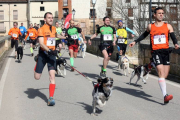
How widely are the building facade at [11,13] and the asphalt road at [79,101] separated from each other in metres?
74.6

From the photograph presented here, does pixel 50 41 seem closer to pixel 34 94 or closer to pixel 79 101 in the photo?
pixel 79 101

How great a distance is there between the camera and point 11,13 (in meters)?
84.8

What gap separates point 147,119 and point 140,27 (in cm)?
2799

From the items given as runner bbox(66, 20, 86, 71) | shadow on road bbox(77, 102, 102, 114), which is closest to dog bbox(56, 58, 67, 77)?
runner bbox(66, 20, 86, 71)

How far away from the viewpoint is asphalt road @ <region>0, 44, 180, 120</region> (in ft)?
20.8

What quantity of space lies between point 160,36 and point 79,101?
2198mm

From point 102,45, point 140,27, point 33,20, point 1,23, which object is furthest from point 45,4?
point 102,45

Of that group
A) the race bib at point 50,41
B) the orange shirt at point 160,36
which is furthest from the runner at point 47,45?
the orange shirt at point 160,36

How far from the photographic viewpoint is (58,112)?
6.64 m

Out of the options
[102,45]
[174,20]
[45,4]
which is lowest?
[102,45]

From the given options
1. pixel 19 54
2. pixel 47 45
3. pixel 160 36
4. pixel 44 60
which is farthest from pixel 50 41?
pixel 19 54

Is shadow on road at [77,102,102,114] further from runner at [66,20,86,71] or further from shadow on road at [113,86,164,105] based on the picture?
runner at [66,20,86,71]

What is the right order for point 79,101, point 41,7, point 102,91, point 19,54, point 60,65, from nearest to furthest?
point 102,91, point 79,101, point 60,65, point 19,54, point 41,7

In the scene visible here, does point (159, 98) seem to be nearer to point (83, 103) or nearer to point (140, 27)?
point (83, 103)
